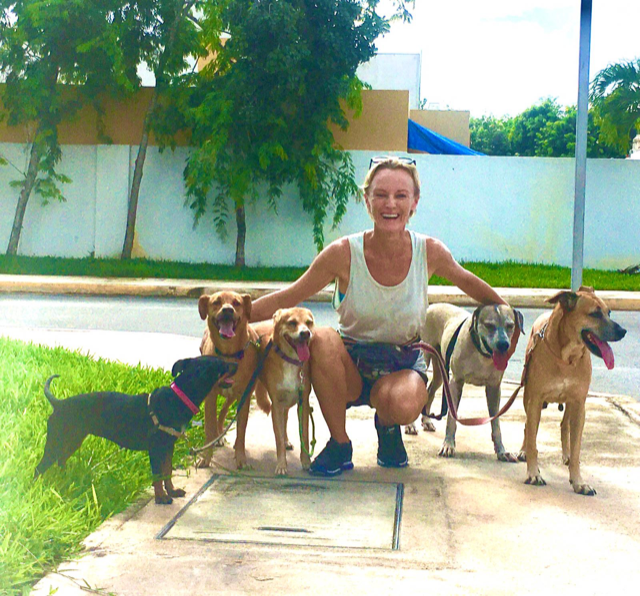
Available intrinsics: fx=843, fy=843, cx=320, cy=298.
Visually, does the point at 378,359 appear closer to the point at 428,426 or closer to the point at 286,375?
the point at 286,375

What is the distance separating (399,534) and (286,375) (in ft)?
3.82

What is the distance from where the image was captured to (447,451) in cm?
452

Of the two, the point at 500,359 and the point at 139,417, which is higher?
the point at 500,359

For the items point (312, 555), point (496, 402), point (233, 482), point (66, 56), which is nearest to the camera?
point (312, 555)

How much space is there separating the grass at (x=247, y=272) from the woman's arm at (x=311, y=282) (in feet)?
33.4

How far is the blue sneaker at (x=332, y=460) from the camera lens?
13.4 feet

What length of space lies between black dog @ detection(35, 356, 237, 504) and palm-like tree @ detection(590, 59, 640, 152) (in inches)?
592

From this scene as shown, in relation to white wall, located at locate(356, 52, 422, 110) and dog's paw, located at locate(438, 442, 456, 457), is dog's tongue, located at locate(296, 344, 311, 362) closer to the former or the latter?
dog's paw, located at locate(438, 442, 456, 457)

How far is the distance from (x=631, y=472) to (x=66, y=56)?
49.6 feet

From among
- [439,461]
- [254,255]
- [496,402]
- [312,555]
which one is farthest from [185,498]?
[254,255]

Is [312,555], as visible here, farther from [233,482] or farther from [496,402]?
[496,402]

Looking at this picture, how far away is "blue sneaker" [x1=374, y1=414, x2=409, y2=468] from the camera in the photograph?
425cm

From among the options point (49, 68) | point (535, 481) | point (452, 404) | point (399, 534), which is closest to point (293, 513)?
point (399, 534)

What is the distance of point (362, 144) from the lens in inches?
672
